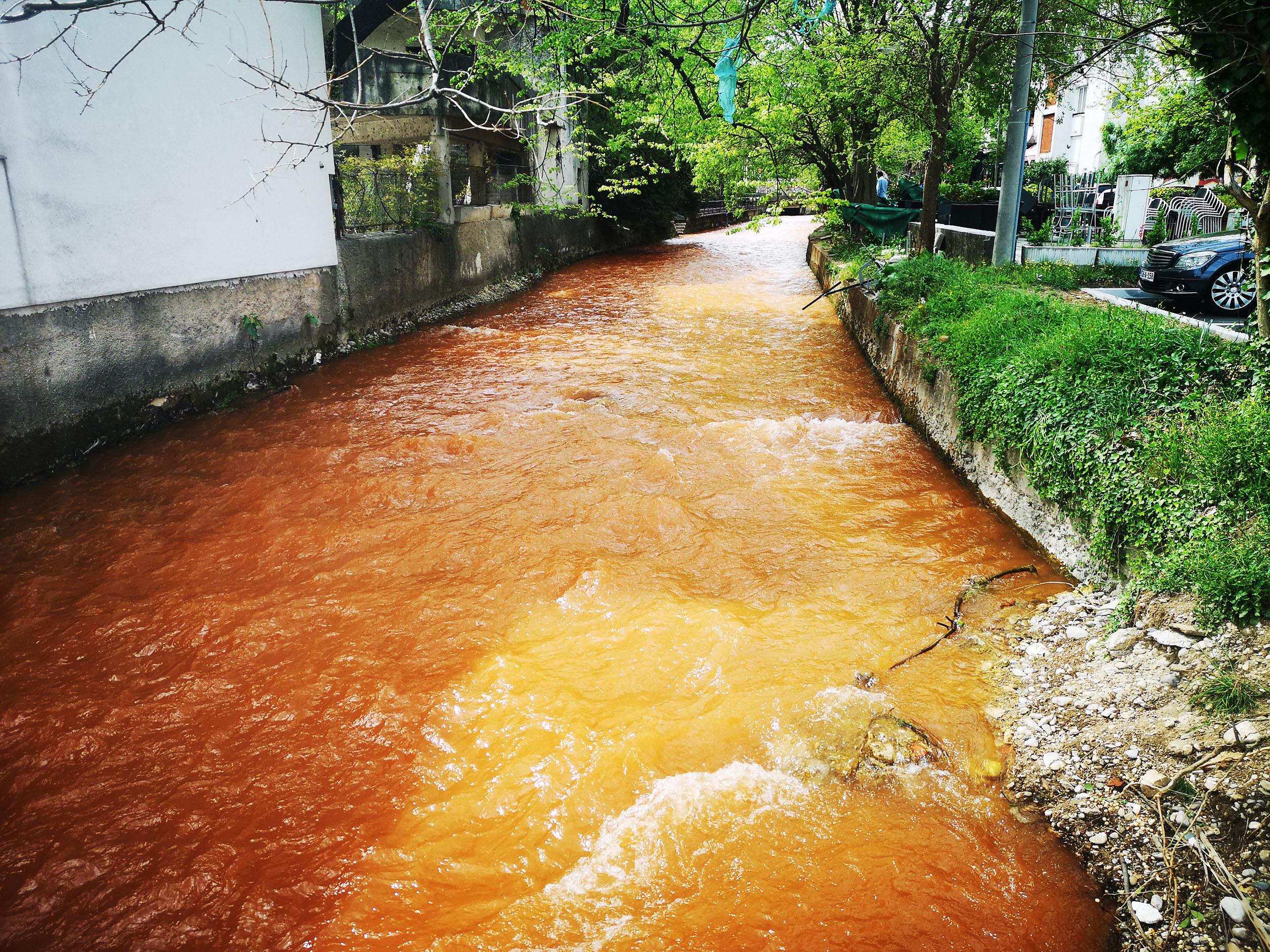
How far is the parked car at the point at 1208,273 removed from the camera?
10367 millimetres

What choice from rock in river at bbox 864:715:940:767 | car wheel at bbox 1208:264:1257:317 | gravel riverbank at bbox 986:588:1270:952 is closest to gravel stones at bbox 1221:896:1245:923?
gravel riverbank at bbox 986:588:1270:952

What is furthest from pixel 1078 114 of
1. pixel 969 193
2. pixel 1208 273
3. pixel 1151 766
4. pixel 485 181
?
pixel 1151 766

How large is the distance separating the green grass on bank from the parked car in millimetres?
3148

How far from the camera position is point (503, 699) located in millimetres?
4930

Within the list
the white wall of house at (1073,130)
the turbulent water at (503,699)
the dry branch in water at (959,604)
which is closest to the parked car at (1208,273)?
the turbulent water at (503,699)

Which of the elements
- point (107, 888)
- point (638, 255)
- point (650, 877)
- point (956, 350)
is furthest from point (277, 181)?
point (638, 255)

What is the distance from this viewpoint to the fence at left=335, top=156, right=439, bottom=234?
1368 cm

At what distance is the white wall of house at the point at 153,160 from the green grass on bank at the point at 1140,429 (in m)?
6.46

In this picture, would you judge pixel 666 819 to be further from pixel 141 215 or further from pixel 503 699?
pixel 141 215

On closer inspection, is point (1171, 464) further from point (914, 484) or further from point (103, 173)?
point (103, 173)

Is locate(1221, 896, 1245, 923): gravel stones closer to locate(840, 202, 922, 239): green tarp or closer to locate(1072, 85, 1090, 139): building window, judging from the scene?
locate(840, 202, 922, 239): green tarp

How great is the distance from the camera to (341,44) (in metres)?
15.5

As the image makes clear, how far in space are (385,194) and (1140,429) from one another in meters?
13.0

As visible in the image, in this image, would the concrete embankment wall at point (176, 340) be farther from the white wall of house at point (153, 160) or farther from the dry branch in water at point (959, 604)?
the dry branch in water at point (959, 604)
